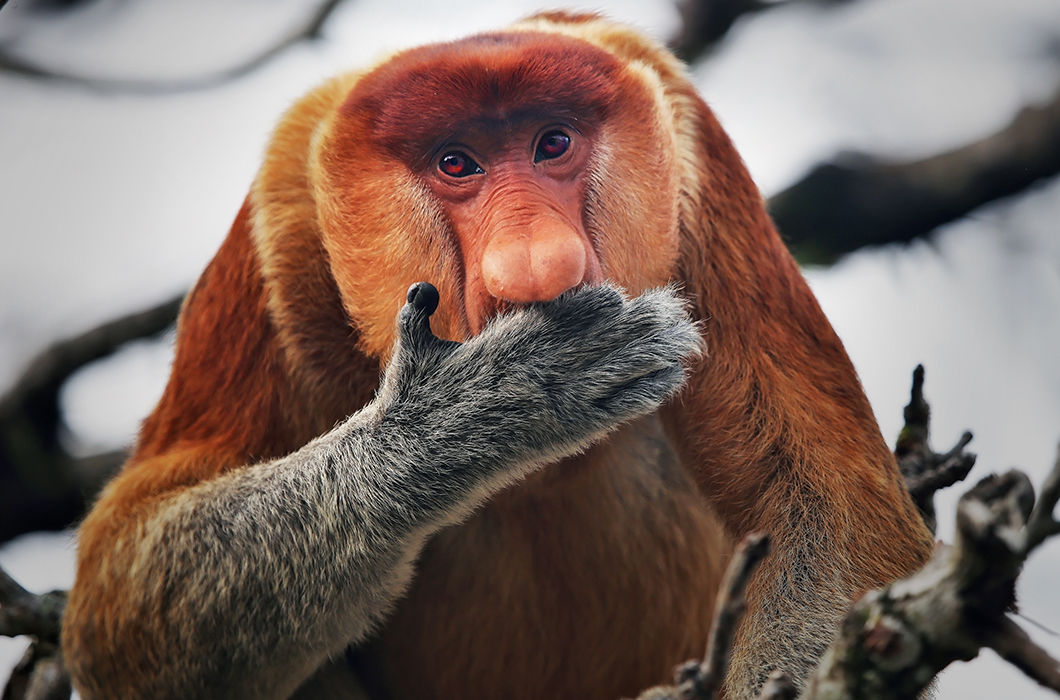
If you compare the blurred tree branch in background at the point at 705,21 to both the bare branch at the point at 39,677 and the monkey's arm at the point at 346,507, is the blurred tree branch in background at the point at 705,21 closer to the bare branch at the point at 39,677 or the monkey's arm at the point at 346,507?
the monkey's arm at the point at 346,507

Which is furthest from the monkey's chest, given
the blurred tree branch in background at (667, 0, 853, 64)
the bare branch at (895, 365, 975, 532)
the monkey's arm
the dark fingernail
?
the blurred tree branch in background at (667, 0, 853, 64)

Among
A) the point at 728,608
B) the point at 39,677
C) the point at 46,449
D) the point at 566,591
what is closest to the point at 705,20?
the point at 566,591

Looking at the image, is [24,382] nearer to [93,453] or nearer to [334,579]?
[93,453]

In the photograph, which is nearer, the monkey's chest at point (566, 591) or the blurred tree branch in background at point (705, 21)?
the monkey's chest at point (566, 591)

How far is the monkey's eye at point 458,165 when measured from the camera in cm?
222

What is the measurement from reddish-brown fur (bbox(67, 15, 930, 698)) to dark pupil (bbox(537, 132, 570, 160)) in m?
0.06

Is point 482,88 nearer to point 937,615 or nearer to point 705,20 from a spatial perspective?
point 937,615

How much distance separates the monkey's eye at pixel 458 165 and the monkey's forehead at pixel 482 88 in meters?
0.05

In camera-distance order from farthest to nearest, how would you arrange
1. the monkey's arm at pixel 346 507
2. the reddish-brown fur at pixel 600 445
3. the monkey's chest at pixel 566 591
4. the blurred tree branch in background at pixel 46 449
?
the blurred tree branch in background at pixel 46 449
the monkey's chest at pixel 566 591
the reddish-brown fur at pixel 600 445
the monkey's arm at pixel 346 507

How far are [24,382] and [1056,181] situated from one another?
12.2 feet

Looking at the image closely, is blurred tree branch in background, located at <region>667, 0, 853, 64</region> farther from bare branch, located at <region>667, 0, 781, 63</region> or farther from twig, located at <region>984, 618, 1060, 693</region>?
twig, located at <region>984, 618, 1060, 693</region>

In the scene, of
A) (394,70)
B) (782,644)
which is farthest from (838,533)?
(394,70)

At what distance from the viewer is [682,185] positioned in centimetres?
255

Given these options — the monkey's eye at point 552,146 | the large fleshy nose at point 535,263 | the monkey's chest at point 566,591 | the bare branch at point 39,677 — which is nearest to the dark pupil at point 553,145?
the monkey's eye at point 552,146
